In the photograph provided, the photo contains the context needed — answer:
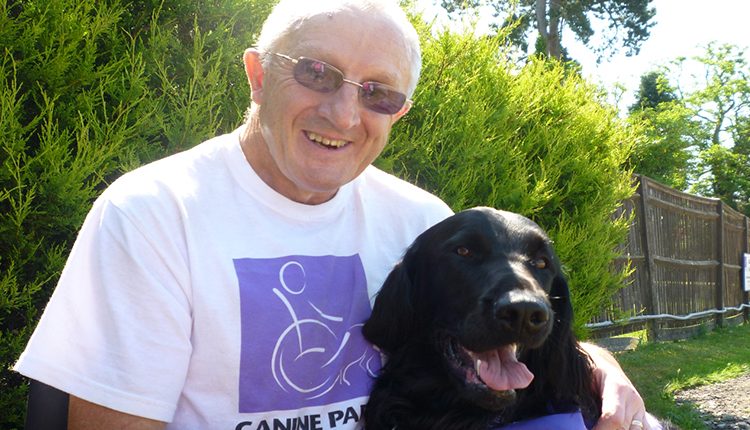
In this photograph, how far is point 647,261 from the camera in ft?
32.8

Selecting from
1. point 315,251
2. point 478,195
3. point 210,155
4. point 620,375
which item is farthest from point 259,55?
point 478,195

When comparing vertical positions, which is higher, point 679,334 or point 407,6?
point 407,6

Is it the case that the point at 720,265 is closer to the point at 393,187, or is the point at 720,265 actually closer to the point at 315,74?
the point at 393,187

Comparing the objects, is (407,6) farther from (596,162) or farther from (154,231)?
(154,231)

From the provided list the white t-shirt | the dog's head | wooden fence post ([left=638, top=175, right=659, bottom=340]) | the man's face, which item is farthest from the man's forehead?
wooden fence post ([left=638, top=175, right=659, bottom=340])

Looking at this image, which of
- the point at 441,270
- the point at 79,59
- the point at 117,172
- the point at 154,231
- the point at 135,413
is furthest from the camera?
the point at 117,172

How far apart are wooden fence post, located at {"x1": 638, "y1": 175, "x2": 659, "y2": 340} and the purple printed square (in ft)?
26.0

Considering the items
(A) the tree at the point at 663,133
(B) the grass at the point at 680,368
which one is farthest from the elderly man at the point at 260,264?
(A) the tree at the point at 663,133

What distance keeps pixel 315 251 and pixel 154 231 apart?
19.6 inches

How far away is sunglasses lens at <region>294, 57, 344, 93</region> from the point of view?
2.06 meters

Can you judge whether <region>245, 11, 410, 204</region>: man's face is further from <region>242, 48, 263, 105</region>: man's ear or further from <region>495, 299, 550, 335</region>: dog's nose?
<region>495, 299, 550, 335</region>: dog's nose

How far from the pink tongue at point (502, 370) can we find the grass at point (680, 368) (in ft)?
12.8

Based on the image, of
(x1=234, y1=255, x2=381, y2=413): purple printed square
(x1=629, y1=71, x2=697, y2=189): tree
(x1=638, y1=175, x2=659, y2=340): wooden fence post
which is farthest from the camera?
(x1=629, y1=71, x2=697, y2=189): tree

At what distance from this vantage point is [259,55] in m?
2.22
